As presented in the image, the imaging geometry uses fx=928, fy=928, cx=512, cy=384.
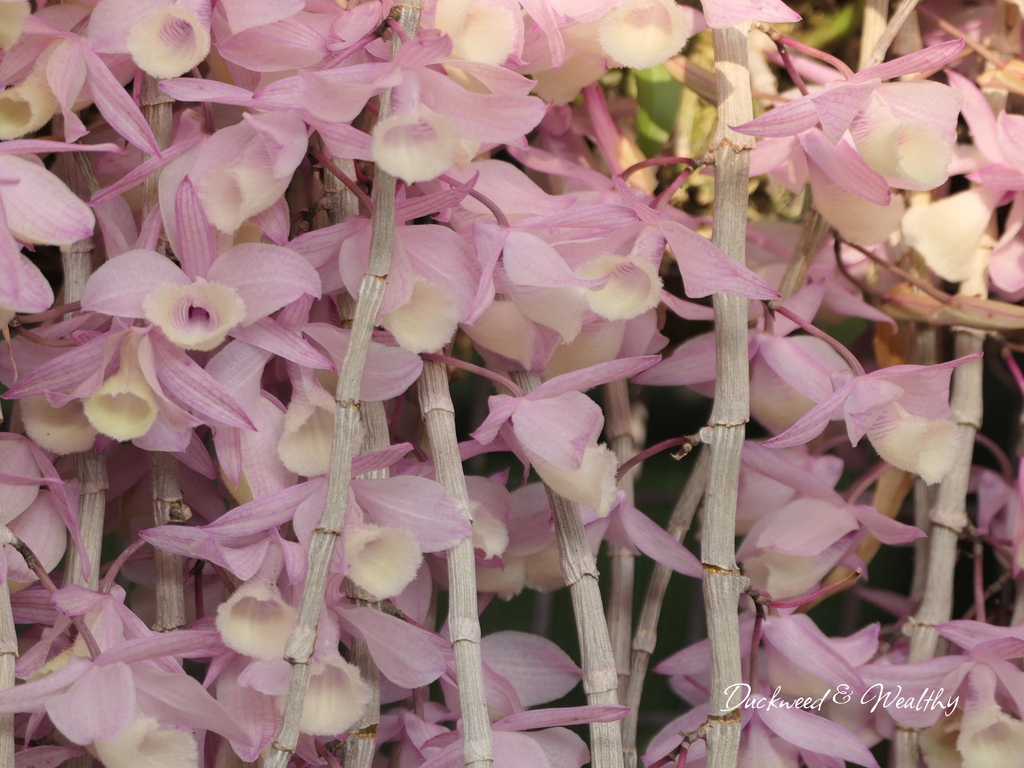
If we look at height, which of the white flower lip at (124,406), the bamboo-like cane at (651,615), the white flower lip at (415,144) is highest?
the white flower lip at (415,144)

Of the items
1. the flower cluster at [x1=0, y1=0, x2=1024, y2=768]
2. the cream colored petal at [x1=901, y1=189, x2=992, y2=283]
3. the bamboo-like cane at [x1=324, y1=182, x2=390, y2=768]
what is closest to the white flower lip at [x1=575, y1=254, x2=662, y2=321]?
the flower cluster at [x1=0, y1=0, x2=1024, y2=768]

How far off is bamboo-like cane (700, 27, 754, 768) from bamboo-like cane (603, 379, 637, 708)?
3.1 inches

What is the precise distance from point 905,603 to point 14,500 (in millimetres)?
528

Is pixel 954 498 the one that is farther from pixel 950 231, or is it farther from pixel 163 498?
pixel 163 498

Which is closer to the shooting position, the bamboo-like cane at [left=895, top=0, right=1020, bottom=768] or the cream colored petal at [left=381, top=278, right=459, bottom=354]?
the cream colored petal at [left=381, top=278, right=459, bottom=354]

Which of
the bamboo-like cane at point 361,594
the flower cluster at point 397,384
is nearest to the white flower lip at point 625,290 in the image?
the flower cluster at point 397,384

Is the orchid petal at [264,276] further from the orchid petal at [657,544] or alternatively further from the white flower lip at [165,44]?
the orchid petal at [657,544]

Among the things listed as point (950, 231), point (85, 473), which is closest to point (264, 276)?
point (85, 473)

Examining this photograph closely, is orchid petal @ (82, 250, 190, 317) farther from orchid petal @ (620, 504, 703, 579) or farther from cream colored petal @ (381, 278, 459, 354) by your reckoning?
orchid petal @ (620, 504, 703, 579)

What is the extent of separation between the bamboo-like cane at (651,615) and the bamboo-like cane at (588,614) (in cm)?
7

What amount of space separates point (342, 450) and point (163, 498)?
12 cm

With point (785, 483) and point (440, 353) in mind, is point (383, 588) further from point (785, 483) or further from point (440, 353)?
point (785, 483)

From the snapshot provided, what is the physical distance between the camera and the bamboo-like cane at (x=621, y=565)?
0.51 metres

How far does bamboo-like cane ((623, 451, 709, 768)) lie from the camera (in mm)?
484
